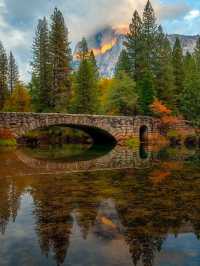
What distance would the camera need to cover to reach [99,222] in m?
8.98

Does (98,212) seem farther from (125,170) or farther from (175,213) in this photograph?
(125,170)

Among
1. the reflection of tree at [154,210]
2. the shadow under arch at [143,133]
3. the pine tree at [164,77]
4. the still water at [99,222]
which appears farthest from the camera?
the pine tree at [164,77]

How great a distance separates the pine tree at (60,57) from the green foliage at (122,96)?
6.79 meters

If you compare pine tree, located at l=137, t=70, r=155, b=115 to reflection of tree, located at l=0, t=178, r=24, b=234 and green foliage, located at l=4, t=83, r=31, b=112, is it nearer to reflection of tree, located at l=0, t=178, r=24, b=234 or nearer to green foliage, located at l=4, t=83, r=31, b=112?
green foliage, located at l=4, t=83, r=31, b=112

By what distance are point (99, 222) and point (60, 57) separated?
49212mm

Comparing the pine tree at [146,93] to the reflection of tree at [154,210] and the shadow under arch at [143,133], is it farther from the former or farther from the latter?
the reflection of tree at [154,210]

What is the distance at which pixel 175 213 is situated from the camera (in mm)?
9734

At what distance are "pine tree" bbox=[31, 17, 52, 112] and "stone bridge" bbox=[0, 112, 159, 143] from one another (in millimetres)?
8741

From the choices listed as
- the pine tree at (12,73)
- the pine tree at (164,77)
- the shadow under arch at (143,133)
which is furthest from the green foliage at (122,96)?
the pine tree at (12,73)

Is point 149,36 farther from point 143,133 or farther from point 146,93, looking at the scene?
point 143,133

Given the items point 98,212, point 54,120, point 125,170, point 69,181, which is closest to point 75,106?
point 54,120

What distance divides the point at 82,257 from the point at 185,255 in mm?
1910

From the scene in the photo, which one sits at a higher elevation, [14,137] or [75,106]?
[75,106]

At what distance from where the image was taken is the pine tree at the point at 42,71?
54.7 metres
